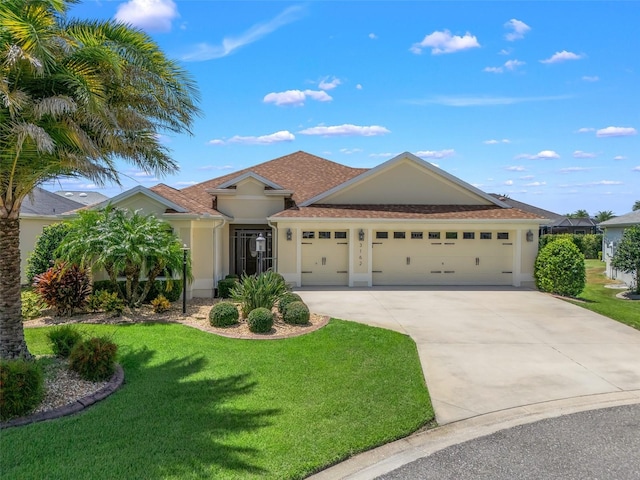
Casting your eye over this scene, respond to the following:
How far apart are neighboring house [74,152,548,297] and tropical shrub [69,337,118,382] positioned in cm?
936

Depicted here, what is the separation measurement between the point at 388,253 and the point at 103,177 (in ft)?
41.3

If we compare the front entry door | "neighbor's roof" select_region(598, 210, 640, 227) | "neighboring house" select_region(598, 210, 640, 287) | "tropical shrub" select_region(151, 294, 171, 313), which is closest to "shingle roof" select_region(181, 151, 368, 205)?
the front entry door

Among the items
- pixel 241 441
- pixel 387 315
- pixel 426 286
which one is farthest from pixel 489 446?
pixel 426 286

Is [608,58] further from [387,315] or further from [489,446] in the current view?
[489,446]

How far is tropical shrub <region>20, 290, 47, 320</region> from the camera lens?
1201cm

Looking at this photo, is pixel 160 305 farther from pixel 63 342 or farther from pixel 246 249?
pixel 246 249

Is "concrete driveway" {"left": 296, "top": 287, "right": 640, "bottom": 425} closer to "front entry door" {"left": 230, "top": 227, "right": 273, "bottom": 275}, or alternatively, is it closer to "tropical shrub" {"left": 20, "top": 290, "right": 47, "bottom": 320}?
"front entry door" {"left": 230, "top": 227, "right": 273, "bottom": 275}

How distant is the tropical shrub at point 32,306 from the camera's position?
12008mm

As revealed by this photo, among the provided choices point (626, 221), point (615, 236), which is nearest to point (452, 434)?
point (626, 221)

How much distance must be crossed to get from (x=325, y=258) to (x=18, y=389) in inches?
521

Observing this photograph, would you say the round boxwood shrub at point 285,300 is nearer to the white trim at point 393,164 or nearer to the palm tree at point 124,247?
the palm tree at point 124,247

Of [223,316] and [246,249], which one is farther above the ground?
[246,249]

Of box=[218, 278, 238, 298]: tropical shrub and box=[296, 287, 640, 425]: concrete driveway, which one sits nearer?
box=[296, 287, 640, 425]: concrete driveway

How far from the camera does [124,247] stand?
11.7 metres
